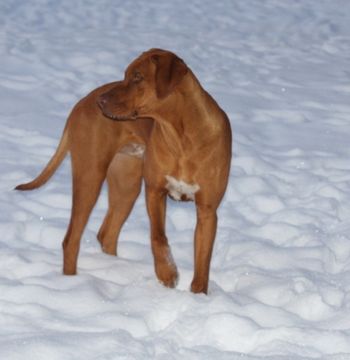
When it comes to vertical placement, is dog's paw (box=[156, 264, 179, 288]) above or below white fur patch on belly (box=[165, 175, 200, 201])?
below

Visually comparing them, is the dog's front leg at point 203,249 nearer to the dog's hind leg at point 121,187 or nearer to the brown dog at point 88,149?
the brown dog at point 88,149

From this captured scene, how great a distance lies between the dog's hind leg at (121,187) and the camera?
519 cm

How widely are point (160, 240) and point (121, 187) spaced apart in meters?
0.68

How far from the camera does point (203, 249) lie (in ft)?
15.1

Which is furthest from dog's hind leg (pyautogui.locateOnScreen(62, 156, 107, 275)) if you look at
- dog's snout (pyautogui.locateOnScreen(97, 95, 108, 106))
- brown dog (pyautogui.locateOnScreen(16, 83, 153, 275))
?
dog's snout (pyautogui.locateOnScreen(97, 95, 108, 106))

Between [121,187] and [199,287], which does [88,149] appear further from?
[199,287]

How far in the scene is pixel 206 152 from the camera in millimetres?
4391

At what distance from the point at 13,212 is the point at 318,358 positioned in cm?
265

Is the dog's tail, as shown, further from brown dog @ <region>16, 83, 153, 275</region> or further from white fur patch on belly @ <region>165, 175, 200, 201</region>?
white fur patch on belly @ <region>165, 175, 200, 201</region>

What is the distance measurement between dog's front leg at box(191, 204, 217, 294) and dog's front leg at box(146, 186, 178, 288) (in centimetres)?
13

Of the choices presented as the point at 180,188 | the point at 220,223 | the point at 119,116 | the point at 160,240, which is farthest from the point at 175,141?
the point at 220,223

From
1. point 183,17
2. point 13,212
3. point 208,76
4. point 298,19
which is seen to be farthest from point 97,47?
point 13,212

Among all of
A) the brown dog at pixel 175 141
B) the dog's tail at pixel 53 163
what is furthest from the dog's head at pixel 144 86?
the dog's tail at pixel 53 163

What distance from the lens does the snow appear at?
13.5ft
